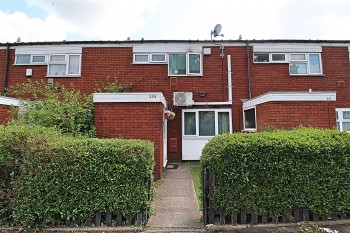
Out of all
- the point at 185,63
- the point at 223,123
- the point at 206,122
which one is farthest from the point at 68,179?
the point at 185,63

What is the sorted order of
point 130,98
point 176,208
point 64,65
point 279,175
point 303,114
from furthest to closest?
point 64,65
point 303,114
point 130,98
point 176,208
point 279,175

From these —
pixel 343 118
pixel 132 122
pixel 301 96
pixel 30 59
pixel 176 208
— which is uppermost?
pixel 30 59

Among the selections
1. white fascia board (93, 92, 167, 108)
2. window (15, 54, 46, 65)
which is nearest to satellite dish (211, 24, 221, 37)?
white fascia board (93, 92, 167, 108)

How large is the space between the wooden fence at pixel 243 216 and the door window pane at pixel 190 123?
6295 mm

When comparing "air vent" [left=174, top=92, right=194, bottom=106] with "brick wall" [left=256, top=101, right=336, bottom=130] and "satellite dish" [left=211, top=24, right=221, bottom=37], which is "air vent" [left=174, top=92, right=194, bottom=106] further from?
"brick wall" [left=256, top=101, right=336, bottom=130]

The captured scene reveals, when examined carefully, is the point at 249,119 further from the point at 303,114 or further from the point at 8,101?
the point at 8,101

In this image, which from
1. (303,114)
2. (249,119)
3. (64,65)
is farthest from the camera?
(64,65)

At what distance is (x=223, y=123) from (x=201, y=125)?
3.14 feet

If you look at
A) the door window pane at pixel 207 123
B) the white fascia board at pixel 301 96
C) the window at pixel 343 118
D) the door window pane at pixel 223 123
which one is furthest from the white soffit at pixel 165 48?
the window at pixel 343 118

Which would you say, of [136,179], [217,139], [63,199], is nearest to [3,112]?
[63,199]

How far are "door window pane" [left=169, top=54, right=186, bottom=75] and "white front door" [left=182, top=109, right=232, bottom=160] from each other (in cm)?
183

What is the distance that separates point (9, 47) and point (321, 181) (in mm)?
13080

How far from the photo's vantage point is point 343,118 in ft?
33.8

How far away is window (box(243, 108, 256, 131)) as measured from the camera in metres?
9.21
